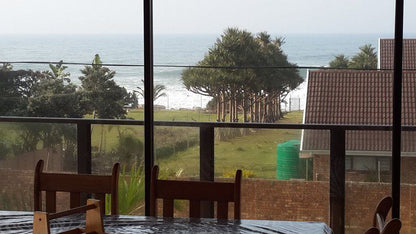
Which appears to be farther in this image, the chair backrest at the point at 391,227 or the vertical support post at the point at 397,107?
the vertical support post at the point at 397,107

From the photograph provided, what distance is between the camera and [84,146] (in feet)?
13.5

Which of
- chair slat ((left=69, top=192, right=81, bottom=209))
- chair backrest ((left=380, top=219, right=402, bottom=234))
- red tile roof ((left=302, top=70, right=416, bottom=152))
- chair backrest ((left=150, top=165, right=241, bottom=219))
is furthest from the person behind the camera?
red tile roof ((left=302, top=70, right=416, bottom=152))

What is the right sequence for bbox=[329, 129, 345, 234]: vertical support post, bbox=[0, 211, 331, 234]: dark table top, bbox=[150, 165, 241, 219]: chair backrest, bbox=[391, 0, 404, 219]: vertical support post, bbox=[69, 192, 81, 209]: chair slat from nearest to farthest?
bbox=[0, 211, 331, 234]: dark table top → bbox=[150, 165, 241, 219]: chair backrest → bbox=[69, 192, 81, 209]: chair slat → bbox=[391, 0, 404, 219]: vertical support post → bbox=[329, 129, 345, 234]: vertical support post

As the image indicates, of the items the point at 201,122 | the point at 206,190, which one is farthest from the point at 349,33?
the point at 206,190

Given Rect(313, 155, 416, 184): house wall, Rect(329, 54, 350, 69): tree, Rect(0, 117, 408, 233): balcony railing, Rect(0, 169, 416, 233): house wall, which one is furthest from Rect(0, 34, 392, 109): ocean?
Rect(0, 169, 416, 233): house wall

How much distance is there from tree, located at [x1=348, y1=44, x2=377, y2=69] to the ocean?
0.03m

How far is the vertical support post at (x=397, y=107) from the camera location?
11.9 ft

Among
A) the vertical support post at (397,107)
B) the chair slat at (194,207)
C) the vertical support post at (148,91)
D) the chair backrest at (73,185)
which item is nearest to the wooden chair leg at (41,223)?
the chair backrest at (73,185)

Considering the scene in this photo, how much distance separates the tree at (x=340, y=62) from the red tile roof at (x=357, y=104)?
3cm

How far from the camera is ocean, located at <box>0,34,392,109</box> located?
3.76 metres

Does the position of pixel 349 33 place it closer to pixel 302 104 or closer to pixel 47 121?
pixel 302 104

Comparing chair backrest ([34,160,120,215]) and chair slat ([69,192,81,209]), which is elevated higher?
chair backrest ([34,160,120,215])

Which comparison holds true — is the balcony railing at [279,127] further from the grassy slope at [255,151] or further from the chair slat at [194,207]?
the chair slat at [194,207]

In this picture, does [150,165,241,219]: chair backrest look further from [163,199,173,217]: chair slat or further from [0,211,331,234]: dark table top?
[0,211,331,234]: dark table top
